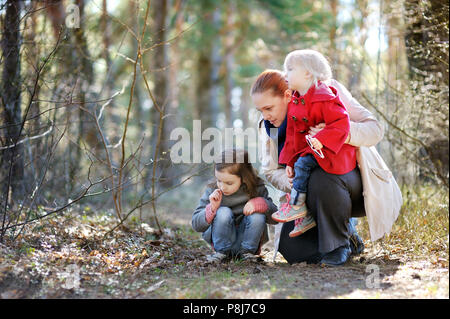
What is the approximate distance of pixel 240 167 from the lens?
385 centimetres

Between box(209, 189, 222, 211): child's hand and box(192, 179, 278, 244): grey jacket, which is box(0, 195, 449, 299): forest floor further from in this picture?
box(209, 189, 222, 211): child's hand

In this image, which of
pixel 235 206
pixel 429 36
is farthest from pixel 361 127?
pixel 429 36

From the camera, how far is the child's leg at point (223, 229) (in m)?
3.79

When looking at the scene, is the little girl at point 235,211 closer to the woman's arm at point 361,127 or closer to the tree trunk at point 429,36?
the woman's arm at point 361,127

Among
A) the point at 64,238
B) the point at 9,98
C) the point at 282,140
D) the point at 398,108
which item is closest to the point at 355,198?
the point at 282,140

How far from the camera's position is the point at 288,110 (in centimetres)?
361

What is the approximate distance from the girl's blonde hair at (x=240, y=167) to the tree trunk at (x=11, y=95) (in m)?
1.90

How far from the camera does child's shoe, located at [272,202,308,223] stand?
339 centimetres

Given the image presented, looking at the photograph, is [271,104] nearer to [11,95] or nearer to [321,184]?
[321,184]

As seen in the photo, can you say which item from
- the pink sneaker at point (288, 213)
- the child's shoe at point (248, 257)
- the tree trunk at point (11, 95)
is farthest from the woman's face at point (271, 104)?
the tree trunk at point (11, 95)

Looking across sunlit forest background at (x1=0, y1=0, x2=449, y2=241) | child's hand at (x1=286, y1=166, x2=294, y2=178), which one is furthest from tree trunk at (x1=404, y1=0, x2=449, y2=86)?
child's hand at (x1=286, y1=166, x2=294, y2=178)

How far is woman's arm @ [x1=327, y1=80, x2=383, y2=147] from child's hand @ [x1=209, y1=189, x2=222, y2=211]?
44.2 inches

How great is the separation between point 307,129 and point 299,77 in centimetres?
39

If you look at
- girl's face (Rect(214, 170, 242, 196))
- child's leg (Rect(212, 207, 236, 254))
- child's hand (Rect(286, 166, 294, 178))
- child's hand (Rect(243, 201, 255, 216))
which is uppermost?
child's hand (Rect(286, 166, 294, 178))
